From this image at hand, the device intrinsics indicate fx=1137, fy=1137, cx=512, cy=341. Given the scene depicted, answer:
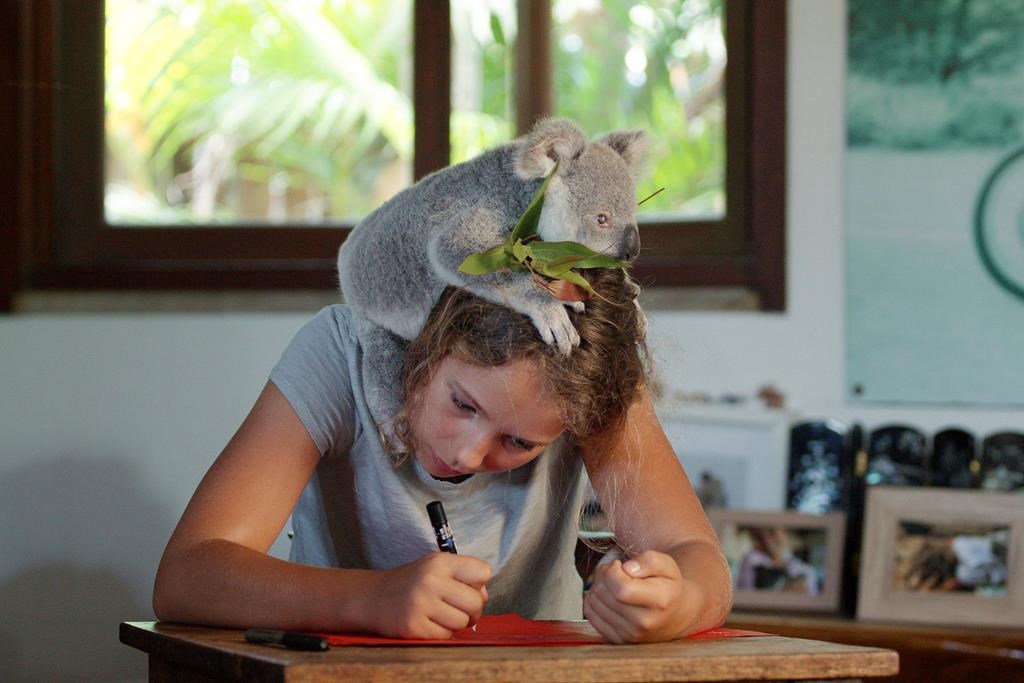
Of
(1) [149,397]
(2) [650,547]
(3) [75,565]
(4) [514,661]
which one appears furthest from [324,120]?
(4) [514,661]

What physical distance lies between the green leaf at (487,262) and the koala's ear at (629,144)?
0.21 metres

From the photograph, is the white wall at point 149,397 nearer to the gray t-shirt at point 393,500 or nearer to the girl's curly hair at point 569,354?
the gray t-shirt at point 393,500

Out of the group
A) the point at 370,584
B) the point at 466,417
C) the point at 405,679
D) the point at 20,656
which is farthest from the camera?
the point at 20,656

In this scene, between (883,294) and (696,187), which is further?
(696,187)

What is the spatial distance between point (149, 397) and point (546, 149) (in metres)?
1.26

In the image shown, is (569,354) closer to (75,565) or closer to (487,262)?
(487,262)

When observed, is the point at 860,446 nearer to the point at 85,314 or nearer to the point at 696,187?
the point at 696,187

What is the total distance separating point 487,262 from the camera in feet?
3.52

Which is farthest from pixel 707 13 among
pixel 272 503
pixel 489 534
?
pixel 272 503

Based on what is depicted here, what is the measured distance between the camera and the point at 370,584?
0.93 metres

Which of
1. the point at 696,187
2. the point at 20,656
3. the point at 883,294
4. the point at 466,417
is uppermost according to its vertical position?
the point at 696,187

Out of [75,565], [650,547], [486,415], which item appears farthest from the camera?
[75,565]

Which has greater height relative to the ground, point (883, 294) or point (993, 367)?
point (883, 294)

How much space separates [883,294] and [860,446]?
0.29 m
